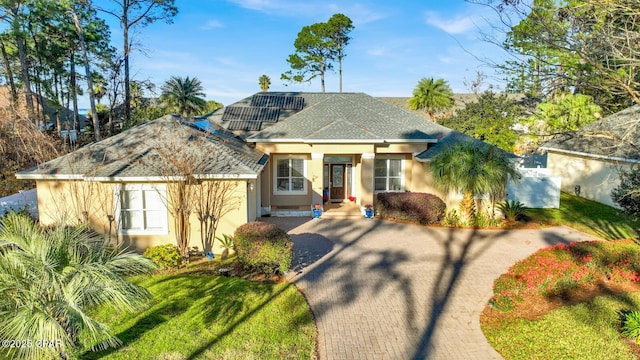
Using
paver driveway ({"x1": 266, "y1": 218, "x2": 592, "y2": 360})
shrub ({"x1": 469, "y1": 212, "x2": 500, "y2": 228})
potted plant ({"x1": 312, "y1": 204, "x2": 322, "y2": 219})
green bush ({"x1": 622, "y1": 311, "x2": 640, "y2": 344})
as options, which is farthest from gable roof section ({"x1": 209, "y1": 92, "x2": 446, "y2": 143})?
green bush ({"x1": 622, "y1": 311, "x2": 640, "y2": 344})

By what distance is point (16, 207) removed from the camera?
16.4 meters

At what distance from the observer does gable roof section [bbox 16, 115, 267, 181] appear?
12.5 meters

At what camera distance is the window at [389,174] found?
20703 mm

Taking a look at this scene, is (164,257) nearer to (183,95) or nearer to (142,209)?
(142,209)

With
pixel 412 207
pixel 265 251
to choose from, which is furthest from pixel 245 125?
pixel 265 251

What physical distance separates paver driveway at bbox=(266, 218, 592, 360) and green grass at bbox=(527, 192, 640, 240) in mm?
1120

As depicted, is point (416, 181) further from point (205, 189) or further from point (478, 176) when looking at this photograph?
point (205, 189)

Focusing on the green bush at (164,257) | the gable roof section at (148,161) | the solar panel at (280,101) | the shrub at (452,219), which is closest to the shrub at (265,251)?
the green bush at (164,257)

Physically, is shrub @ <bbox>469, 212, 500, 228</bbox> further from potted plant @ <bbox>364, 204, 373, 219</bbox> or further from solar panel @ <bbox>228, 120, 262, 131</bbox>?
solar panel @ <bbox>228, 120, 262, 131</bbox>

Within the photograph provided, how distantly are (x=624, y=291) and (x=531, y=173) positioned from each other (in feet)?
43.6

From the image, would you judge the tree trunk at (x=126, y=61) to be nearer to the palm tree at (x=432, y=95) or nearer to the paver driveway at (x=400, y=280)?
the paver driveway at (x=400, y=280)

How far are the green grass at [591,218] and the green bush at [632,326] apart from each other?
9291mm

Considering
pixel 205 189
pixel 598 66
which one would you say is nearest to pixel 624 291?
pixel 598 66

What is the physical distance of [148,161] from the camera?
43.1 feet
